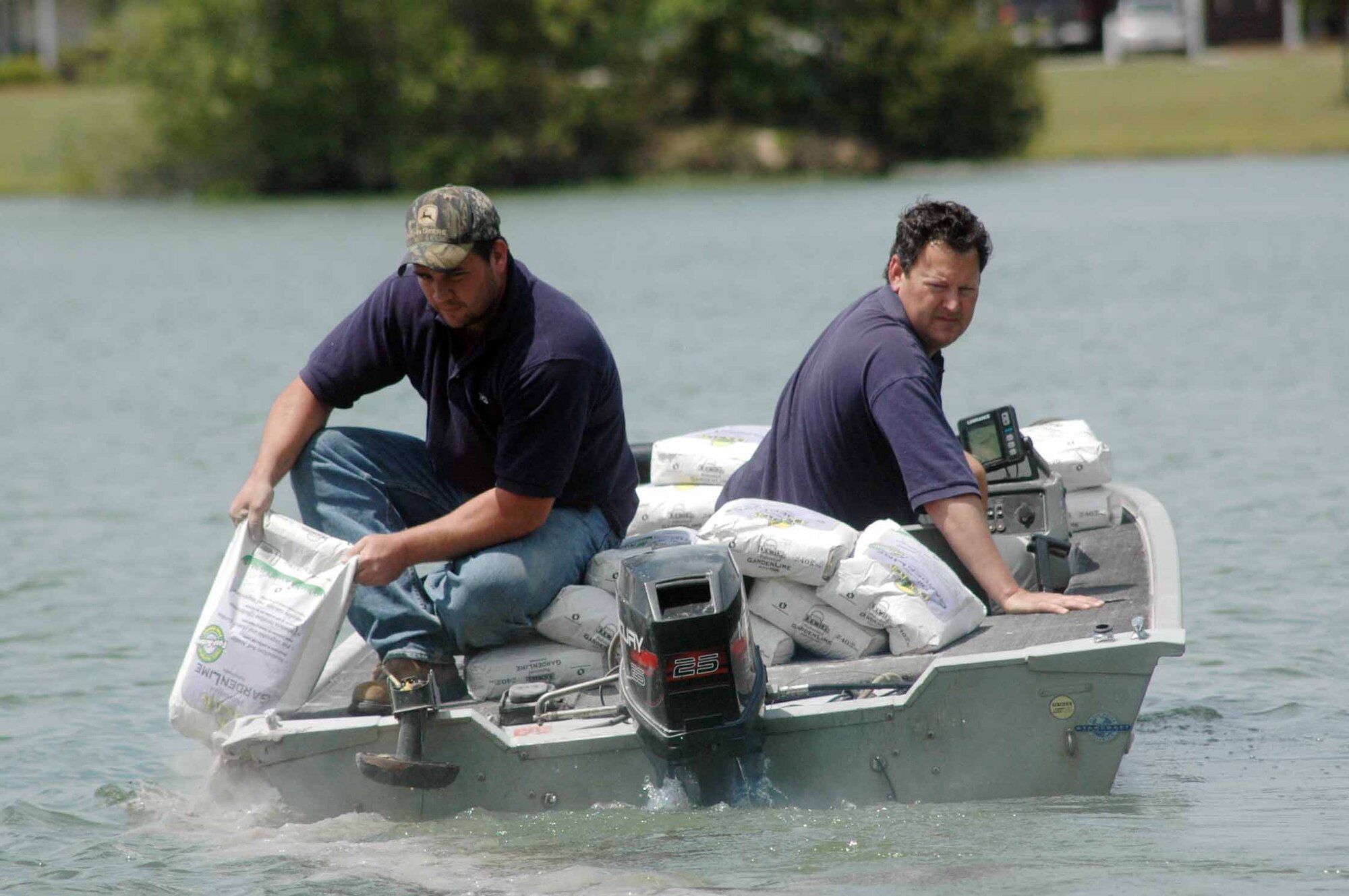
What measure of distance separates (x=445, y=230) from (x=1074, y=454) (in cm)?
271

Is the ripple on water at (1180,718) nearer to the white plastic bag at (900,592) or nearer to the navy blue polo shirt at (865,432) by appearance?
the navy blue polo shirt at (865,432)

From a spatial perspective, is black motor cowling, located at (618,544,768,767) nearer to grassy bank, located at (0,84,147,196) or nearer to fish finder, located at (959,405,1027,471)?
fish finder, located at (959,405,1027,471)

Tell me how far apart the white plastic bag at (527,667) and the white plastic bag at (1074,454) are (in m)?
2.02

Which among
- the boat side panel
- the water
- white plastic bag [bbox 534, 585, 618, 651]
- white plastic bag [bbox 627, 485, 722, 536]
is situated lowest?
the water

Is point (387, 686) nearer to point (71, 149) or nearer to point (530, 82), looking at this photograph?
point (71, 149)

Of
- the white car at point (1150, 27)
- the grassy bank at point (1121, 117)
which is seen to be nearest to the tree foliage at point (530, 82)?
the grassy bank at point (1121, 117)

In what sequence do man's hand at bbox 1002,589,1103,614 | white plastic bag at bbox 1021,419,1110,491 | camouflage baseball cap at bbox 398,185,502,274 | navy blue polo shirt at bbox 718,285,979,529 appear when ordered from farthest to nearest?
white plastic bag at bbox 1021,419,1110,491 → man's hand at bbox 1002,589,1103,614 → navy blue polo shirt at bbox 718,285,979,529 → camouflage baseball cap at bbox 398,185,502,274

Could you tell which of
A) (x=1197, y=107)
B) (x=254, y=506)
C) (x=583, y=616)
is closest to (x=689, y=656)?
(x=583, y=616)

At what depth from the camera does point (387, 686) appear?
5.34 m

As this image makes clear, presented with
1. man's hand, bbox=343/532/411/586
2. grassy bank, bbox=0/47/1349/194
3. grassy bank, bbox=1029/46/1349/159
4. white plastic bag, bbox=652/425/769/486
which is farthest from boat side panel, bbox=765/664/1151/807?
grassy bank, bbox=1029/46/1349/159

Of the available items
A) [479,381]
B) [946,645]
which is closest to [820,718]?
[946,645]

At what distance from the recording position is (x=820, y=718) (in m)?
5.08

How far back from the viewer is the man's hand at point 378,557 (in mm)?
5074

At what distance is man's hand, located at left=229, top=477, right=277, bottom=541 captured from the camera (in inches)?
205
